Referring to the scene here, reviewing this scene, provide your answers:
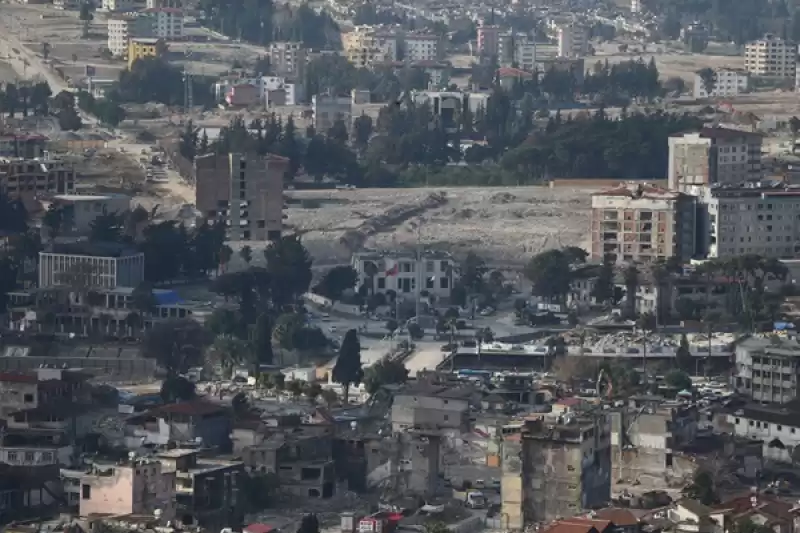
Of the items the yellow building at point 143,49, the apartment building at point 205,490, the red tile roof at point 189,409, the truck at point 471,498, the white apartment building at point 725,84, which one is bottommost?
the truck at point 471,498

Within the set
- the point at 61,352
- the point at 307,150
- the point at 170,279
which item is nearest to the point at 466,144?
the point at 307,150

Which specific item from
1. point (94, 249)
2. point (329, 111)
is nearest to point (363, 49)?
point (329, 111)

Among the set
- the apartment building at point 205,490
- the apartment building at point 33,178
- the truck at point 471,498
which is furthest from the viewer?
the apartment building at point 33,178

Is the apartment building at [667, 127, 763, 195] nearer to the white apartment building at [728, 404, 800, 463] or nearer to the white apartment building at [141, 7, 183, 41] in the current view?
the white apartment building at [728, 404, 800, 463]

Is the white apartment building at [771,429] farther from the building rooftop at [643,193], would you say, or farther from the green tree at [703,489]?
the building rooftop at [643,193]

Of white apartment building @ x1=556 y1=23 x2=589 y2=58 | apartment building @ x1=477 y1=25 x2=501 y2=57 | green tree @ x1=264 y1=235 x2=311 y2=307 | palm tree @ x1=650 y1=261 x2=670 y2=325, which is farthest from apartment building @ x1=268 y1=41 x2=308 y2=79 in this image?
palm tree @ x1=650 y1=261 x2=670 y2=325

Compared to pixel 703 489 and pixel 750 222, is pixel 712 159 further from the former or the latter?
pixel 703 489

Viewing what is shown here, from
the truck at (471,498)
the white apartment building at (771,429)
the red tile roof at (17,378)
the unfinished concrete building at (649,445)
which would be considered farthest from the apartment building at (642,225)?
the truck at (471,498)
